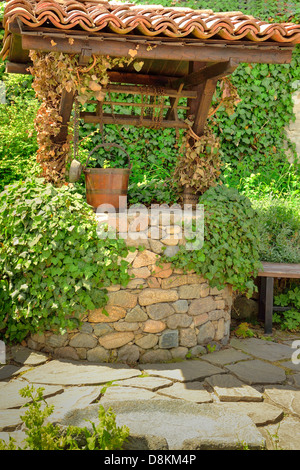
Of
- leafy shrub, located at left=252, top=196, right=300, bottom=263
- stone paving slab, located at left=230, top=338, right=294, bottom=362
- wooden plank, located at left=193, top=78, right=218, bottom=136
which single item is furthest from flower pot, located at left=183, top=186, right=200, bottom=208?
stone paving slab, located at left=230, top=338, right=294, bottom=362

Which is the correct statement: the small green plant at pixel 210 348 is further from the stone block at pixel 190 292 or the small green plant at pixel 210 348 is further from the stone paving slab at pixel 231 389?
the stone paving slab at pixel 231 389

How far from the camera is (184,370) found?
4062 mm

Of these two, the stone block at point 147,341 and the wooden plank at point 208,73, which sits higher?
the wooden plank at point 208,73

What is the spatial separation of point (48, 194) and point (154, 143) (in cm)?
367

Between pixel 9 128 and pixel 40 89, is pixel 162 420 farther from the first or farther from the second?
pixel 9 128

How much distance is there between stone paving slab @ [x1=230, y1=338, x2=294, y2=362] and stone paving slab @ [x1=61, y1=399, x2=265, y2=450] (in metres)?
1.45

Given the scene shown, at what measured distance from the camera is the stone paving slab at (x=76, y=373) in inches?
145

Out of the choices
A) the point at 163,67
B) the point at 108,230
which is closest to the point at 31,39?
the point at 108,230

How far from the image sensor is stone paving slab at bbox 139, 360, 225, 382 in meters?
A: 3.91

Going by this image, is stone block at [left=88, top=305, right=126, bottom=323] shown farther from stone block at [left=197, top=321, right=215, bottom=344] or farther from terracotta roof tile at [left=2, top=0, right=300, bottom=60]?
terracotta roof tile at [left=2, top=0, right=300, bottom=60]

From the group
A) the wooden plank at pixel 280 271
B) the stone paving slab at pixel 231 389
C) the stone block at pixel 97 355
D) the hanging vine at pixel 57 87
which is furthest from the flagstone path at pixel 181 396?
the hanging vine at pixel 57 87

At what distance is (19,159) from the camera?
6.36 metres

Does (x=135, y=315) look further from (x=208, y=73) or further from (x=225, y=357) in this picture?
(x=208, y=73)

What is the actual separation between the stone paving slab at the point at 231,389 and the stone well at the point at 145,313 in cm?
61
